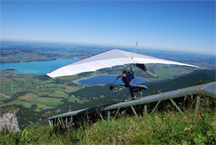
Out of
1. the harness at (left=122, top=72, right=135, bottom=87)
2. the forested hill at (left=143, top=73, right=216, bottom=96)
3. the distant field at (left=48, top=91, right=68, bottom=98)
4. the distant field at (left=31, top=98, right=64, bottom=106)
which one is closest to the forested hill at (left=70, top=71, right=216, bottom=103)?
the forested hill at (left=143, top=73, right=216, bottom=96)

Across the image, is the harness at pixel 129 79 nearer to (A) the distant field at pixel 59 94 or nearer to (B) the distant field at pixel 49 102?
(B) the distant field at pixel 49 102

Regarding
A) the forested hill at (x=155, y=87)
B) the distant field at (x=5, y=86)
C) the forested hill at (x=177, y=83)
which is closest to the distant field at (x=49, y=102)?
the forested hill at (x=155, y=87)

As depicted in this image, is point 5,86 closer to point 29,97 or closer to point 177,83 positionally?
point 29,97

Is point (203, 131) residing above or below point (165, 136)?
above

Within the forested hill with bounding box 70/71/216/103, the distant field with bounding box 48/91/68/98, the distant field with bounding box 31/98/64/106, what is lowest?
the distant field with bounding box 31/98/64/106

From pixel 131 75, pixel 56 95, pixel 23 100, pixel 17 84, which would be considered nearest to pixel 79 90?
pixel 56 95

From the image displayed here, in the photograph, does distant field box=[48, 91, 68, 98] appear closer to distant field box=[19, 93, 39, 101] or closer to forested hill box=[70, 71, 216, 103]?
forested hill box=[70, 71, 216, 103]

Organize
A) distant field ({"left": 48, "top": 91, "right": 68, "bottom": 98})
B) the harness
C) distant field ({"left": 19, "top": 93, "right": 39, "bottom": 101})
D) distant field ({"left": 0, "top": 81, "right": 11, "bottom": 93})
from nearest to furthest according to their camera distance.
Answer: the harness → distant field ({"left": 19, "top": 93, "right": 39, "bottom": 101}) → distant field ({"left": 48, "top": 91, "right": 68, "bottom": 98}) → distant field ({"left": 0, "top": 81, "right": 11, "bottom": 93})

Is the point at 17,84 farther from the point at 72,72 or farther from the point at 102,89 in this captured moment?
the point at 72,72

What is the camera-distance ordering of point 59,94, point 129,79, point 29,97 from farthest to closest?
point 59,94 < point 29,97 < point 129,79

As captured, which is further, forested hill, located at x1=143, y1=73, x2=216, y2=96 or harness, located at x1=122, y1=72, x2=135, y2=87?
forested hill, located at x1=143, y1=73, x2=216, y2=96

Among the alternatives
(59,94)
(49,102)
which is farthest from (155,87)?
(59,94)
